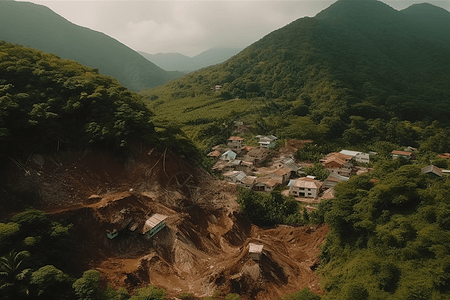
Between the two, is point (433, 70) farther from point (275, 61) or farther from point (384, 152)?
point (384, 152)

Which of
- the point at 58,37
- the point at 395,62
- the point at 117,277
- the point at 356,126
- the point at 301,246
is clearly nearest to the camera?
the point at 117,277

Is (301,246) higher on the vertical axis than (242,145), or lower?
lower

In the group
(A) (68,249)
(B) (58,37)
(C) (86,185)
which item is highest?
(B) (58,37)

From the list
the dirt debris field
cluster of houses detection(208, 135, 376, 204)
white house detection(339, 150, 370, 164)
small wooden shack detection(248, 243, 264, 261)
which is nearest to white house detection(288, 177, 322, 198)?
cluster of houses detection(208, 135, 376, 204)

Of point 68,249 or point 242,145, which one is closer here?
point 68,249

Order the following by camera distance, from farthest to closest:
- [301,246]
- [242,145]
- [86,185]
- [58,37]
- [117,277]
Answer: [58,37]
[242,145]
[301,246]
[86,185]
[117,277]

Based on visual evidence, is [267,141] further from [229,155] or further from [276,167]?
[229,155]

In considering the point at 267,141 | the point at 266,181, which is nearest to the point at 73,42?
the point at 267,141

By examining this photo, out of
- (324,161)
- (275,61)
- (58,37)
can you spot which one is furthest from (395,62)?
(58,37)
